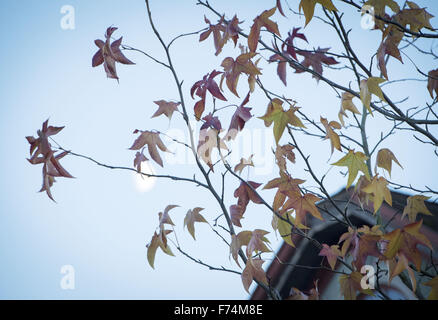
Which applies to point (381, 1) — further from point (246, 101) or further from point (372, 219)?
point (372, 219)

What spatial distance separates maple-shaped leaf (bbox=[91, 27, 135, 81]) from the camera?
164 centimetres

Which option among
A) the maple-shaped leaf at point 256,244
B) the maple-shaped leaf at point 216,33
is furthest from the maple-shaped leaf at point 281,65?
the maple-shaped leaf at point 256,244

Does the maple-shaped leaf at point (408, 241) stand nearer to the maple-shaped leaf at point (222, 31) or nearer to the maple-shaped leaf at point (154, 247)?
the maple-shaped leaf at point (154, 247)

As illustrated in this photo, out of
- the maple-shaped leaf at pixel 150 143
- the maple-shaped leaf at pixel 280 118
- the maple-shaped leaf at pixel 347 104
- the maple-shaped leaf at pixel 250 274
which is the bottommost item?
the maple-shaped leaf at pixel 250 274

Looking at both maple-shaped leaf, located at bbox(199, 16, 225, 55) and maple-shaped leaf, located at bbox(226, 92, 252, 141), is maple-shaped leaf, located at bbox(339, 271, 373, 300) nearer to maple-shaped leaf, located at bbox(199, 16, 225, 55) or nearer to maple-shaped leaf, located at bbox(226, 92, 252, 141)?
maple-shaped leaf, located at bbox(226, 92, 252, 141)

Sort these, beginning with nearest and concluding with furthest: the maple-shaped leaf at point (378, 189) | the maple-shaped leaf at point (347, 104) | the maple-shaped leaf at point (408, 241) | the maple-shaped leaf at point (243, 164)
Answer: the maple-shaped leaf at point (408, 241), the maple-shaped leaf at point (378, 189), the maple-shaped leaf at point (243, 164), the maple-shaped leaf at point (347, 104)

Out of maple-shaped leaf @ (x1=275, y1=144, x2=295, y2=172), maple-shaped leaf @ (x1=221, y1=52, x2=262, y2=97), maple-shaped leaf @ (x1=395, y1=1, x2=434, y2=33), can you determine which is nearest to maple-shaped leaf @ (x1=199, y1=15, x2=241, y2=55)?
maple-shaped leaf @ (x1=221, y1=52, x2=262, y2=97)

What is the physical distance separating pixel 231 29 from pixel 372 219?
62.8 inches

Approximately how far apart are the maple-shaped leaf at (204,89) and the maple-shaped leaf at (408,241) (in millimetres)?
791

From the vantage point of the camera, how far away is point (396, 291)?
9.47ft

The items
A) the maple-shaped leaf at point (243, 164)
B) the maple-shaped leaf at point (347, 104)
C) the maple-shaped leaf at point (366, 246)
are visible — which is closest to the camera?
the maple-shaped leaf at point (366, 246)

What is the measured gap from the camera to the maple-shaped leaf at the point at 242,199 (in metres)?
1.58

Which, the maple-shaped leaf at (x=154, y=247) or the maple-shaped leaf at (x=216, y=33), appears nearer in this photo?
the maple-shaped leaf at (x=154, y=247)
